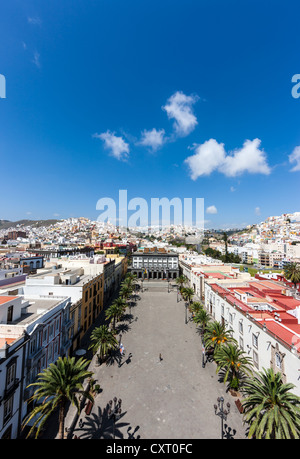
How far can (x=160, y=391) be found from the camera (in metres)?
23.0

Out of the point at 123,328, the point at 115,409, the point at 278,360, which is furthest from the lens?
the point at 123,328

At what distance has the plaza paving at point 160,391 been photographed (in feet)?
59.1

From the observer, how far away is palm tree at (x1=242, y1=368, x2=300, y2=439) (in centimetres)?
1278

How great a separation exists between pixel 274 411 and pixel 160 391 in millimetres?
13659

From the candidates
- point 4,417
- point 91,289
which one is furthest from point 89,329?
point 4,417

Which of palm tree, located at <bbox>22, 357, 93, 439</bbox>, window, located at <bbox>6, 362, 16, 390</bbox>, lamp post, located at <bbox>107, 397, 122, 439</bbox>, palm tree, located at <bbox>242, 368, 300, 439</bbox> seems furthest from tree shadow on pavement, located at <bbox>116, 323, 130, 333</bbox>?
palm tree, located at <bbox>242, 368, 300, 439</bbox>

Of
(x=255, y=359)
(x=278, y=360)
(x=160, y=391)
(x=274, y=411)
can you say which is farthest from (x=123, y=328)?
(x=274, y=411)

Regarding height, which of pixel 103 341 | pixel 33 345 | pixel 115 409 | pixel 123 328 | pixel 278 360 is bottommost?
pixel 123 328

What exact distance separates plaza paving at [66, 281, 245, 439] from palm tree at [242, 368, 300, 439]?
5.92 meters

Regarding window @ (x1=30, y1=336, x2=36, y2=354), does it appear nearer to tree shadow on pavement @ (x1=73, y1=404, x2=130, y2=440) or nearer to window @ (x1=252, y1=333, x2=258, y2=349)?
tree shadow on pavement @ (x1=73, y1=404, x2=130, y2=440)

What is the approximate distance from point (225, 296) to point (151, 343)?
54.2 ft

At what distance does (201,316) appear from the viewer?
35156mm

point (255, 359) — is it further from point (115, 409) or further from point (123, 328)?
point (123, 328)

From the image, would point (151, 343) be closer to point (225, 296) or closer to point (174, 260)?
point (225, 296)
